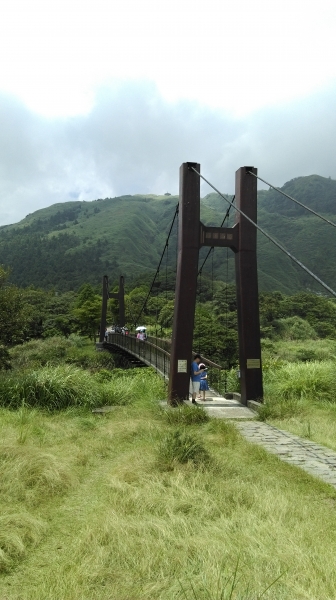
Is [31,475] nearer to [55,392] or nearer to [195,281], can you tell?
[55,392]

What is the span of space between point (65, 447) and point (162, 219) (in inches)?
6657

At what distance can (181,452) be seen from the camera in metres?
4.67

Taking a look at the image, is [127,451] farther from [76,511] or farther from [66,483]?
[76,511]

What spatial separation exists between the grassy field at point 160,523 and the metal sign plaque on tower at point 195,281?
3303mm

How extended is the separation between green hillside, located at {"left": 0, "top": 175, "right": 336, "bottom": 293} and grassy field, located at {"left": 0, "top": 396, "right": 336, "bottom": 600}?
190 feet

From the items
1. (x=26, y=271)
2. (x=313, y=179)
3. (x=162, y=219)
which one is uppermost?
(x=313, y=179)

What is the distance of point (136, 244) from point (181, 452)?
4849 inches

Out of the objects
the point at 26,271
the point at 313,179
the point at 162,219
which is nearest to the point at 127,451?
the point at 26,271

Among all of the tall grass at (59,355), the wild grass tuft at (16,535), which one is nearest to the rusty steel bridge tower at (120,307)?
the tall grass at (59,355)

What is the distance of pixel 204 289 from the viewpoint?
44688 millimetres

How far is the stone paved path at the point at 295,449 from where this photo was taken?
487cm

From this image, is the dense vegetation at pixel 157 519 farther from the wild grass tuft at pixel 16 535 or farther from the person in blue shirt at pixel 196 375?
the person in blue shirt at pixel 196 375

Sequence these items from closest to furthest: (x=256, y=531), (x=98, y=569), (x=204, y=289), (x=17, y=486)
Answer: (x=98, y=569) < (x=256, y=531) < (x=17, y=486) < (x=204, y=289)

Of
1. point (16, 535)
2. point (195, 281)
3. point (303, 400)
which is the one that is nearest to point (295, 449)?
point (303, 400)
